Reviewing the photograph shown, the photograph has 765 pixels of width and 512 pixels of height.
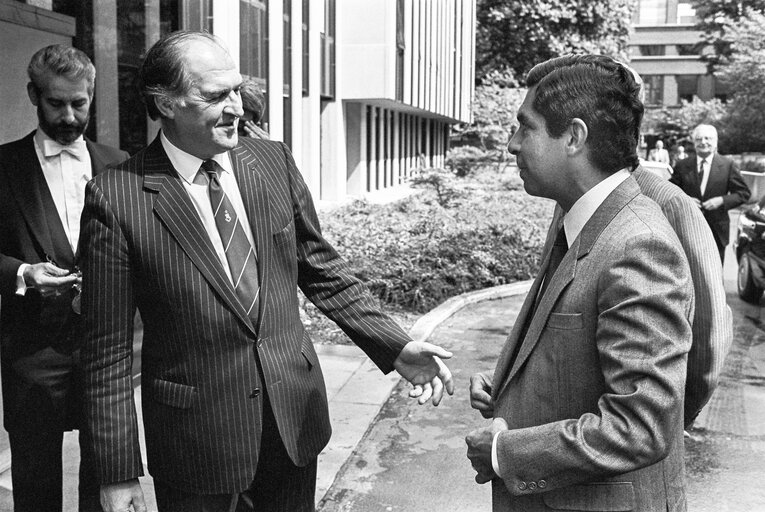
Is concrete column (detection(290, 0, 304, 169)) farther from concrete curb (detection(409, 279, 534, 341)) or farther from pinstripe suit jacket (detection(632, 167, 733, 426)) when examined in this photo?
pinstripe suit jacket (detection(632, 167, 733, 426))

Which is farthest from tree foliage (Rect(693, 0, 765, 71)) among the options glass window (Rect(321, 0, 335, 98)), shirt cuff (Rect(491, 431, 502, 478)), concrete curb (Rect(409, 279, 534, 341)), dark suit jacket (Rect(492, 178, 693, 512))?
shirt cuff (Rect(491, 431, 502, 478))

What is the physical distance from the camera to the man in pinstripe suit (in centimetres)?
253

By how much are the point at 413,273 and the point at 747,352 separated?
3825 millimetres

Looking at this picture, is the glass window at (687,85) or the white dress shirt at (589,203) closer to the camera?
the white dress shirt at (589,203)

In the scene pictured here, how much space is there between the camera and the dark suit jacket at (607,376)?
6.20ft

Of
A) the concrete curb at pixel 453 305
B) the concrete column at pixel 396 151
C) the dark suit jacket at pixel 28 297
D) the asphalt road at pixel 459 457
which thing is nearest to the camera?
the dark suit jacket at pixel 28 297

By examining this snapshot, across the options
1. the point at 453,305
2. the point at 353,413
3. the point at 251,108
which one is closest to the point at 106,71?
the point at 251,108

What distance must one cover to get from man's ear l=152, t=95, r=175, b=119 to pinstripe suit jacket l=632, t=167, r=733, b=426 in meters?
1.53

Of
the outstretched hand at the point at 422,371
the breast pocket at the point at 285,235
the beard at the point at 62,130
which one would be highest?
the beard at the point at 62,130

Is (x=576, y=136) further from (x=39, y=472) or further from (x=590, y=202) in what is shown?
(x=39, y=472)

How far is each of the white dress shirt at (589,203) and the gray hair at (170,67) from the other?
1.14 meters

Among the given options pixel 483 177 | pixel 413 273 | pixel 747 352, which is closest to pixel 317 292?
pixel 747 352

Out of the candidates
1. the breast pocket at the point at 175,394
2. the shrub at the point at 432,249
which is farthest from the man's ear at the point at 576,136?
the shrub at the point at 432,249

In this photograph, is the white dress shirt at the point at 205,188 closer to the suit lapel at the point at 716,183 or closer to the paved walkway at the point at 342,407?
the paved walkway at the point at 342,407
